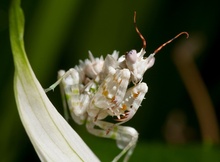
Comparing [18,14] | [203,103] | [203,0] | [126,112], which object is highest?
[18,14]

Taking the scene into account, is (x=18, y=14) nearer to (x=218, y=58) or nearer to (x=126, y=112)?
(x=126, y=112)

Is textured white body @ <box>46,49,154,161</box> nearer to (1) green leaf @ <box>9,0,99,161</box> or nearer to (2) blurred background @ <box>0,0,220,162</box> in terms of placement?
(1) green leaf @ <box>9,0,99,161</box>

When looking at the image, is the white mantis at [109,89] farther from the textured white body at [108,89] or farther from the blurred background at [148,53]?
the blurred background at [148,53]

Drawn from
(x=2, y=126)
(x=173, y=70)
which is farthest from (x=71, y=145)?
(x=173, y=70)

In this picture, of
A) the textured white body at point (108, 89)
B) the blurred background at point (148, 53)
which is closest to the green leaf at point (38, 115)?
the textured white body at point (108, 89)

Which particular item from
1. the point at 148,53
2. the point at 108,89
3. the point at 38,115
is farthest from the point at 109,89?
the point at 148,53

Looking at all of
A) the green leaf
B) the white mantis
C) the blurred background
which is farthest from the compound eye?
the blurred background
